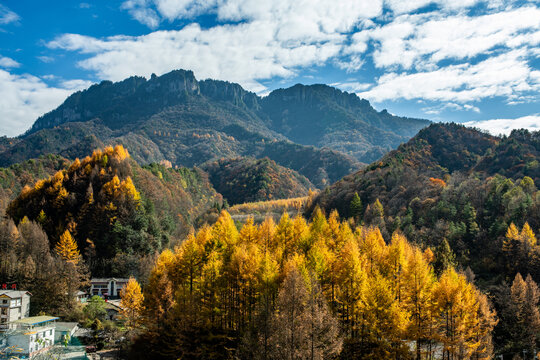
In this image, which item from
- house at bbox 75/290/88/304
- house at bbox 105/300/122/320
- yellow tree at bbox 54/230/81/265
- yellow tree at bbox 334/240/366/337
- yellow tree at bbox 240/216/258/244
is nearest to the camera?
yellow tree at bbox 334/240/366/337

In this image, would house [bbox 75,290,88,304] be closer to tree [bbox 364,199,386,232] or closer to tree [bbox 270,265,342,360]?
tree [bbox 270,265,342,360]

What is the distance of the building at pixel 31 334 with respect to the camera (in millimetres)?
46719

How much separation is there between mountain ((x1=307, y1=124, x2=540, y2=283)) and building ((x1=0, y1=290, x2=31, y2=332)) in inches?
2605

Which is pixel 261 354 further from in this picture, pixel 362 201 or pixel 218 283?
pixel 362 201

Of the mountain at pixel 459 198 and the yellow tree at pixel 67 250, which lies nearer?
the mountain at pixel 459 198

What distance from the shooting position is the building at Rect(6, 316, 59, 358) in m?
46.7

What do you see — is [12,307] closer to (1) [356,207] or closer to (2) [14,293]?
(2) [14,293]

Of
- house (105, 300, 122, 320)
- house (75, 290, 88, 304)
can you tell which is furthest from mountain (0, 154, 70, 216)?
house (105, 300, 122, 320)

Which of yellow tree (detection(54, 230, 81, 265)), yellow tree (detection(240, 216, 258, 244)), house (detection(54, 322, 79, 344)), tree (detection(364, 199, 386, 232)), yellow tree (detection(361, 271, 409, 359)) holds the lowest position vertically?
house (detection(54, 322, 79, 344))

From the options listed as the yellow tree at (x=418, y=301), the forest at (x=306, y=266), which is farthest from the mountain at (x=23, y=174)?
the yellow tree at (x=418, y=301)

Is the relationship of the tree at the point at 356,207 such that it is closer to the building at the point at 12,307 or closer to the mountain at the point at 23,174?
the building at the point at 12,307

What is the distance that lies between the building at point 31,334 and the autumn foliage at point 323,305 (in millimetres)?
16527

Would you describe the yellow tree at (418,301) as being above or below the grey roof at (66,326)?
above

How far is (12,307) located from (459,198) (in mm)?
88053
